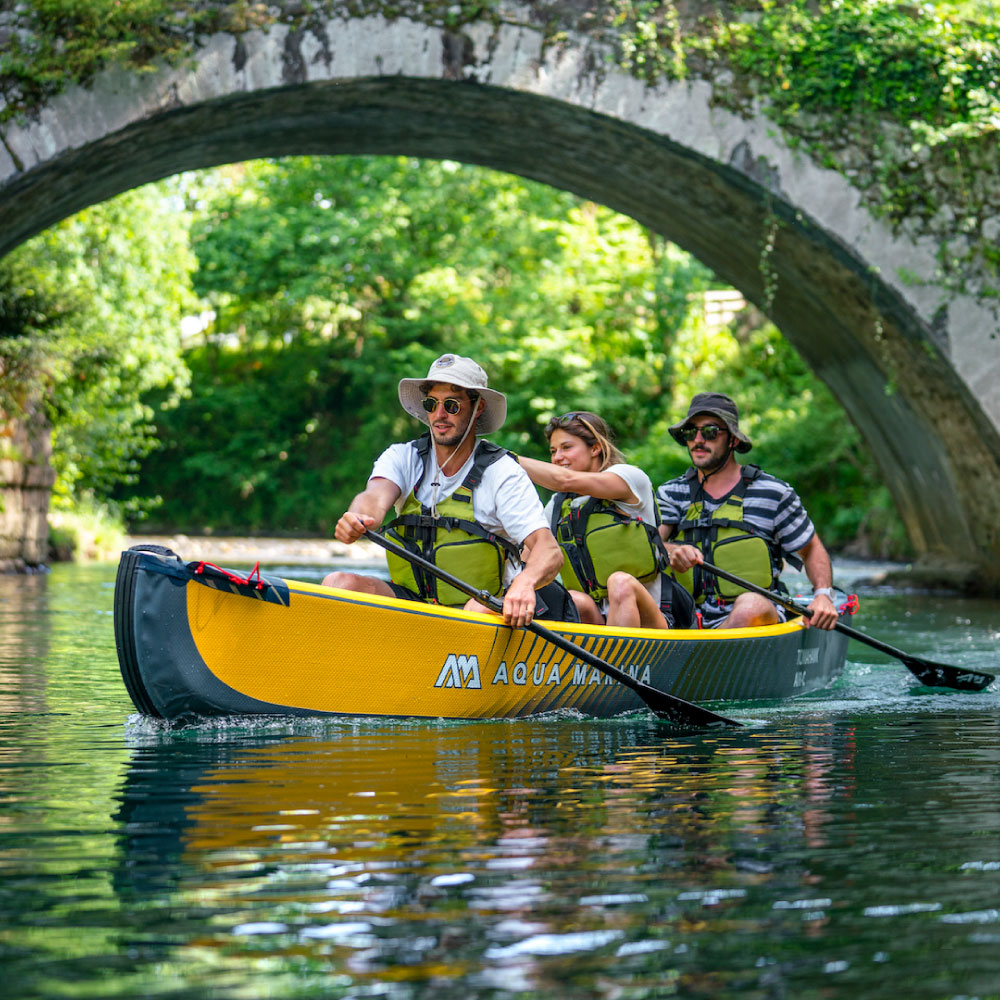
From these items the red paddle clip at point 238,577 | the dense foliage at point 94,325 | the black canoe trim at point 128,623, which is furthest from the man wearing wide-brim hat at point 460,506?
the dense foliage at point 94,325

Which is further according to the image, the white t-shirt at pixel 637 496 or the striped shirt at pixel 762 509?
the striped shirt at pixel 762 509

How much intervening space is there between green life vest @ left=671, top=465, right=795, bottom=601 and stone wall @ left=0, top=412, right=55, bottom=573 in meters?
9.52

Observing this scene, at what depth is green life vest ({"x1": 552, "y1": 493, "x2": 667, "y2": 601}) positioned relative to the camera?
5.47 meters

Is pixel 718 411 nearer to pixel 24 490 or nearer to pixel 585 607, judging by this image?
pixel 585 607

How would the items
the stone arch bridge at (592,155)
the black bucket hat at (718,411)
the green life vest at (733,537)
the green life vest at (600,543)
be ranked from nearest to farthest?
the green life vest at (600,543) < the black bucket hat at (718,411) < the green life vest at (733,537) < the stone arch bridge at (592,155)

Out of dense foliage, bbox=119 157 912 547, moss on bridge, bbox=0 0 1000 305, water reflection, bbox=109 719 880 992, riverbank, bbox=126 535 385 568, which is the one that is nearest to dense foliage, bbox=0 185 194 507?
riverbank, bbox=126 535 385 568

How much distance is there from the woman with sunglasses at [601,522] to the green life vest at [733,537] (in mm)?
575

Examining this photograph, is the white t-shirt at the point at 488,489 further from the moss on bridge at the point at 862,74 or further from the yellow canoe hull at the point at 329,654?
the moss on bridge at the point at 862,74

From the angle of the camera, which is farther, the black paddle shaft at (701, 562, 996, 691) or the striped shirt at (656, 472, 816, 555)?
the striped shirt at (656, 472, 816, 555)

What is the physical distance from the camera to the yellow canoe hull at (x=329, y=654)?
417cm

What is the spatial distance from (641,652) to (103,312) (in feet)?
38.7

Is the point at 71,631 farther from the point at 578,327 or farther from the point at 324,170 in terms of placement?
the point at 324,170

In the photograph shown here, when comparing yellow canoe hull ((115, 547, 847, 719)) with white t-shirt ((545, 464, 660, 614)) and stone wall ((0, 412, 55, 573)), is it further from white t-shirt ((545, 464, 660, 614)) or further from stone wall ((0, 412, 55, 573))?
stone wall ((0, 412, 55, 573))

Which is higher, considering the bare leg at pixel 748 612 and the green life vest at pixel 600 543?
the green life vest at pixel 600 543
